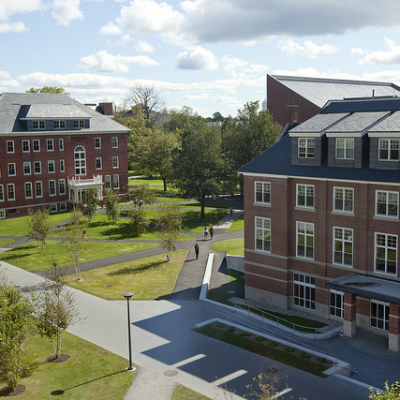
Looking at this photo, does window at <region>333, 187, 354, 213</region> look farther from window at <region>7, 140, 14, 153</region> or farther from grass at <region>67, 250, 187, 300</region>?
window at <region>7, 140, 14, 153</region>

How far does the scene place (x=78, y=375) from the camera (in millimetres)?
24672

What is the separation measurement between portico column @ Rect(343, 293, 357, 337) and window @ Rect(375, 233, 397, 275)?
252cm

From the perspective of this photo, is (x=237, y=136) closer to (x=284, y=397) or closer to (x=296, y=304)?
(x=296, y=304)

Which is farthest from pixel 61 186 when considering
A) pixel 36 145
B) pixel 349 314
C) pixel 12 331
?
pixel 349 314

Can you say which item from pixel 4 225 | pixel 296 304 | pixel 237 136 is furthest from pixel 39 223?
pixel 237 136

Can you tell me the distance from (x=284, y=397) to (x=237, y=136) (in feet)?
191

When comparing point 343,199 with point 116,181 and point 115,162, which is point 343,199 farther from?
point 116,181

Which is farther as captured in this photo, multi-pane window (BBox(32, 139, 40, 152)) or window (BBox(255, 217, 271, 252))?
multi-pane window (BBox(32, 139, 40, 152))

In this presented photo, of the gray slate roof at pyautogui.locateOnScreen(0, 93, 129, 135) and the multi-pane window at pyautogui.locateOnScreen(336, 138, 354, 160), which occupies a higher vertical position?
the gray slate roof at pyautogui.locateOnScreen(0, 93, 129, 135)

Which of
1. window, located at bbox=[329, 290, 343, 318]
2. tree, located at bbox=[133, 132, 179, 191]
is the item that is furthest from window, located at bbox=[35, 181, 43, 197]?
window, located at bbox=[329, 290, 343, 318]

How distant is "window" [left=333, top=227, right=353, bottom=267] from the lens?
30922mm

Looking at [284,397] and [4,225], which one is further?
[4,225]

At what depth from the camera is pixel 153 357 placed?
1050 inches

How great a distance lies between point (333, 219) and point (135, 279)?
17988 millimetres
